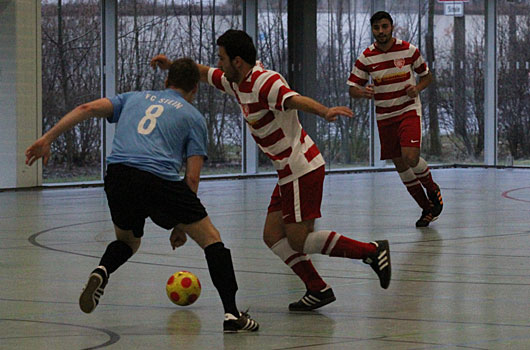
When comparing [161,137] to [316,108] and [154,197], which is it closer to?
[154,197]

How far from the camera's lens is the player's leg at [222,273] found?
4203 mm

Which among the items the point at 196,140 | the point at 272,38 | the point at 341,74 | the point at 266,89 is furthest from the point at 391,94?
the point at 341,74

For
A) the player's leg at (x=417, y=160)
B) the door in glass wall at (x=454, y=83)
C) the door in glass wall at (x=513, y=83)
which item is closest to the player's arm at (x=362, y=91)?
the player's leg at (x=417, y=160)

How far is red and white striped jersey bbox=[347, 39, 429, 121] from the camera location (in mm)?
8531

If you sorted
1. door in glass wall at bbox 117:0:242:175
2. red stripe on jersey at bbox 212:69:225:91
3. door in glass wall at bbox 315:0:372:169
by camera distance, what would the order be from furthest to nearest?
door in glass wall at bbox 315:0:372:169
door in glass wall at bbox 117:0:242:175
red stripe on jersey at bbox 212:69:225:91

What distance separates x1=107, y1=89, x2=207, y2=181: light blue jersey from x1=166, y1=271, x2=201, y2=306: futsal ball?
0.65 m

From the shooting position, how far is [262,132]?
4922 mm

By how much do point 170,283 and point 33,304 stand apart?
69 centimetres

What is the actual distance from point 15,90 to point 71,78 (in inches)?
57.4

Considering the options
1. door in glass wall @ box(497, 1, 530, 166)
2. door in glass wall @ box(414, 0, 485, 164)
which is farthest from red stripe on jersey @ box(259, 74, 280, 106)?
door in glass wall @ box(497, 1, 530, 166)

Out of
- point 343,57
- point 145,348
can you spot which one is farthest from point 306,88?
point 145,348

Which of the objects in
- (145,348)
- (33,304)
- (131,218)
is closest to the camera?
(145,348)

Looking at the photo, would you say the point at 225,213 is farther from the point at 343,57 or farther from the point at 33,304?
the point at 343,57

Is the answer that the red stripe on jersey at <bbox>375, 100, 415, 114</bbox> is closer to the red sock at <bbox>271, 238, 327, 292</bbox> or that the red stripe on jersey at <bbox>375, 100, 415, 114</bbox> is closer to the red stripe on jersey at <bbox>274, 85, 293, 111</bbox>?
the red sock at <bbox>271, 238, 327, 292</bbox>
